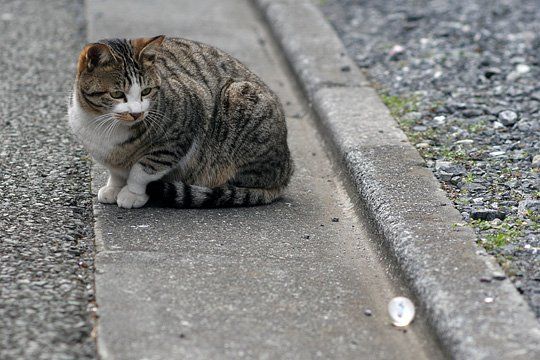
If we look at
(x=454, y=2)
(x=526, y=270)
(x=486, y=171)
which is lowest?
(x=454, y=2)

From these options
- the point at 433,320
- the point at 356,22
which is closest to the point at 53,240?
the point at 433,320

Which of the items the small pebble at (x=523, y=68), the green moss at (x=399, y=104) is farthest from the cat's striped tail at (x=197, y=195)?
the small pebble at (x=523, y=68)

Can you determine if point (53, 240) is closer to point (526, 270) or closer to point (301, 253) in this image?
point (301, 253)

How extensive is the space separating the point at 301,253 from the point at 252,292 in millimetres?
507

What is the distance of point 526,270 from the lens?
141 inches

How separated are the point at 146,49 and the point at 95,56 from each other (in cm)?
26

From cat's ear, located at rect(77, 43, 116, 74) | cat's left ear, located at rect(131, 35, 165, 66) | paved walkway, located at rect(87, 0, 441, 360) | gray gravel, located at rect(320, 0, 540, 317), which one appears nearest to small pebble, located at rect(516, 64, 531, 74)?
gray gravel, located at rect(320, 0, 540, 317)

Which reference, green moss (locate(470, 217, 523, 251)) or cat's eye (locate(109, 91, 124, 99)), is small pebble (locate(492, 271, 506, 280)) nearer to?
green moss (locate(470, 217, 523, 251))

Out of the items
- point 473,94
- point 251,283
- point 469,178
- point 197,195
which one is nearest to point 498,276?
point 251,283

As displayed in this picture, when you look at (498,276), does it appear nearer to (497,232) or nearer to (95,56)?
(497,232)

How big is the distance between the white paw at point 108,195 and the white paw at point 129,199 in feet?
0.17

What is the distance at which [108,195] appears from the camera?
14.5ft

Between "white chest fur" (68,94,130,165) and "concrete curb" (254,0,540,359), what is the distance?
1260 mm

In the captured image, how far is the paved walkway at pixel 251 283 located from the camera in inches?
127
